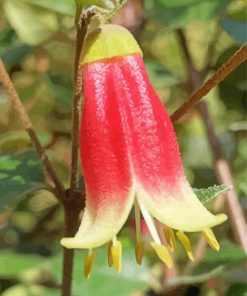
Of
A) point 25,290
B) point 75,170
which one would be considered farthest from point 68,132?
point 75,170

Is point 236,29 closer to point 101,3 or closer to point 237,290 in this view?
point 237,290

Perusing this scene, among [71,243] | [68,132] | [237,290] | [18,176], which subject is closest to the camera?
[71,243]

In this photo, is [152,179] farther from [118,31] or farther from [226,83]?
[226,83]

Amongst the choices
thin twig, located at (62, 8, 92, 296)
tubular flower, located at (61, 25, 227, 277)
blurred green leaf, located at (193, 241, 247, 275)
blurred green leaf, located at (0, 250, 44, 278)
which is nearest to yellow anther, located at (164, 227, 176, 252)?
tubular flower, located at (61, 25, 227, 277)

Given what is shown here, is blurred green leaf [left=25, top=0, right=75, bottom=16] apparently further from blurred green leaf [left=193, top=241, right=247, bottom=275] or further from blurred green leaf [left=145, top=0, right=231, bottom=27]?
blurred green leaf [left=193, top=241, right=247, bottom=275]

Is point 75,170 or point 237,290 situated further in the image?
point 237,290

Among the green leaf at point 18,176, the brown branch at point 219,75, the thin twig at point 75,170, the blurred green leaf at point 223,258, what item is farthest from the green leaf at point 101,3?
the blurred green leaf at point 223,258

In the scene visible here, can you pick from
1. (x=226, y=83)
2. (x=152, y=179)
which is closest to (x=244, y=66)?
(x=226, y=83)
